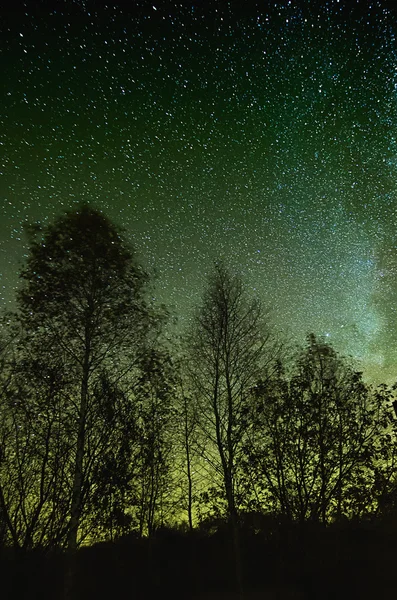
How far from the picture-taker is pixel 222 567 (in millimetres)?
14906

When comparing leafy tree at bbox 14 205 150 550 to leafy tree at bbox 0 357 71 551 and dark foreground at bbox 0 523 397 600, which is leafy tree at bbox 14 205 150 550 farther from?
dark foreground at bbox 0 523 397 600

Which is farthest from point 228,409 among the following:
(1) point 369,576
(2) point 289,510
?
(1) point 369,576

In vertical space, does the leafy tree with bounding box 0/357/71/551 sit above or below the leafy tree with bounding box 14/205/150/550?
below

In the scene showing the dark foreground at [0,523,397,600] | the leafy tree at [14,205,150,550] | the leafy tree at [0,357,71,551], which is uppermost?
the leafy tree at [14,205,150,550]

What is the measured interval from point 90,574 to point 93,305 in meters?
12.8

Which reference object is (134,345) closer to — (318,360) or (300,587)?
(318,360)

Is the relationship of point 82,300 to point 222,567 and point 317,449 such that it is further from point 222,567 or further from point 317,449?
point 222,567

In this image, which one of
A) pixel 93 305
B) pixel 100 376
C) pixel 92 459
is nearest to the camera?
pixel 92 459

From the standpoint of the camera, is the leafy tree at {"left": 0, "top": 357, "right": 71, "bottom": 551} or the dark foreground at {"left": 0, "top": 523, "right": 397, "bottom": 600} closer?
the leafy tree at {"left": 0, "top": 357, "right": 71, "bottom": 551}

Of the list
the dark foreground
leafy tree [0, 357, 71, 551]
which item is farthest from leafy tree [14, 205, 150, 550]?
the dark foreground

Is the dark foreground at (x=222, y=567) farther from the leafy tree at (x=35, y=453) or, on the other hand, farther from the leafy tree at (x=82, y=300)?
the leafy tree at (x=82, y=300)

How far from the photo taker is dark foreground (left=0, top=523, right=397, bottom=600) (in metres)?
9.16

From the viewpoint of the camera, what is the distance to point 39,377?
8234 millimetres

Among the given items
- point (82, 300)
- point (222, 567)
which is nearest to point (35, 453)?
point (82, 300)
